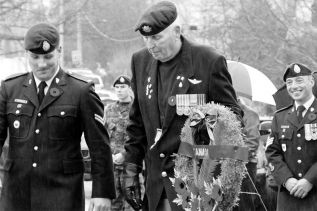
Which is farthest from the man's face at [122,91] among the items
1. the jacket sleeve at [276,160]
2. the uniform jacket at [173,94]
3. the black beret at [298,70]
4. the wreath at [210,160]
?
the wreath at [210,160]

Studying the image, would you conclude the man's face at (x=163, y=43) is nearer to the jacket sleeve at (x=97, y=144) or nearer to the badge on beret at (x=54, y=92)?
the jacket sleeve at (x=97, y=144)

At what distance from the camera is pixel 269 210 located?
31.4 feet

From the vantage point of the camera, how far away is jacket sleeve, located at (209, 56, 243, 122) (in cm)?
598

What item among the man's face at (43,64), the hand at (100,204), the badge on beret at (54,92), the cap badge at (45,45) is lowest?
the hand at (100,204)

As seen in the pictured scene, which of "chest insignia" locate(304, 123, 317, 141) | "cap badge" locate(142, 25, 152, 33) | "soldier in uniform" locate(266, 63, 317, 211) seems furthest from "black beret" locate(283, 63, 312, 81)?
"cap badge" locate(142, 25, 152, 33)

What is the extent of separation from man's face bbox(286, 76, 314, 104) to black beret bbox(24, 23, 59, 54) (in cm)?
301

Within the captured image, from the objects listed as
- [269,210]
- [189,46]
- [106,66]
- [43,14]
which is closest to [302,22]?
[43,14]

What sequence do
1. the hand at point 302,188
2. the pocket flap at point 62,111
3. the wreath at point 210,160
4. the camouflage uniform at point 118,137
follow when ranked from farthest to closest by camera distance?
the camouflage uniform at point 118,137 < the hand at point 302,188 < the pocket flap at point 62,111 < the wreath at point 210,160

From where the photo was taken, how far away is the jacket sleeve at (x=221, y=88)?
5.98 m

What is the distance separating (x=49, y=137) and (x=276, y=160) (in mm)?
3116

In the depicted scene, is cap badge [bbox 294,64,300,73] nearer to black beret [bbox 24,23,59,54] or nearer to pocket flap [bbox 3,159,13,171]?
black beret [bbox 24,23,59,54]

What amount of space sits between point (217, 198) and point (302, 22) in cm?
1299

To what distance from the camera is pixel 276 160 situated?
833cm

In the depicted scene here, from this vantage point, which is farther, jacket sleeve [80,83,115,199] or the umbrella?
the umbrella
